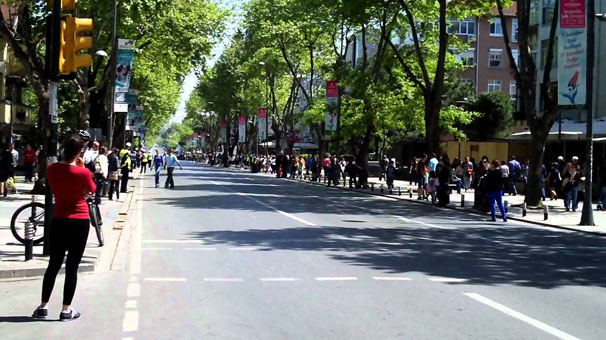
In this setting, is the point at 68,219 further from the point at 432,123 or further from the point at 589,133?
the point at 432,123

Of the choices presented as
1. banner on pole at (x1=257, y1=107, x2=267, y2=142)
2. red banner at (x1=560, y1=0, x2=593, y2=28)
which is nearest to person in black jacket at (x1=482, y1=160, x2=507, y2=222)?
red banner at (x1=560, y1=0, x2=593, y2=28)

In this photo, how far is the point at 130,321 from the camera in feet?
26.2

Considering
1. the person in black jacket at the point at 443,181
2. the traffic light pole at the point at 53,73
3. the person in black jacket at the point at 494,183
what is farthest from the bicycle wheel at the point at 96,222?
the person in black jacket at the point at 443,181

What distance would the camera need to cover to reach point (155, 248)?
14.1 m

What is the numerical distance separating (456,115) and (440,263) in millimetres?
34087

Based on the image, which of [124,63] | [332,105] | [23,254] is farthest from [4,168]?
[332,105]

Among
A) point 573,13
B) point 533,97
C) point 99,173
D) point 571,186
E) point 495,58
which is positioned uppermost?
point 495,58

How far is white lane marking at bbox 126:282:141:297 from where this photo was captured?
9578mm

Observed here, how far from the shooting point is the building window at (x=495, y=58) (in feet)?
233

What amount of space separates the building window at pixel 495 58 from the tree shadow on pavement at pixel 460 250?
5335cm

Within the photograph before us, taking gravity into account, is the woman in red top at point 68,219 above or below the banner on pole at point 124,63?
below

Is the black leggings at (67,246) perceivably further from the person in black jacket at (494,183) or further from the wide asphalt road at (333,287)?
the person in black jacket at (494,183)

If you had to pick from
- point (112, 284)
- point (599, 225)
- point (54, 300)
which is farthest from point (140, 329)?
point (599, 225)

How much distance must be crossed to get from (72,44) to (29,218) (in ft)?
10.8
